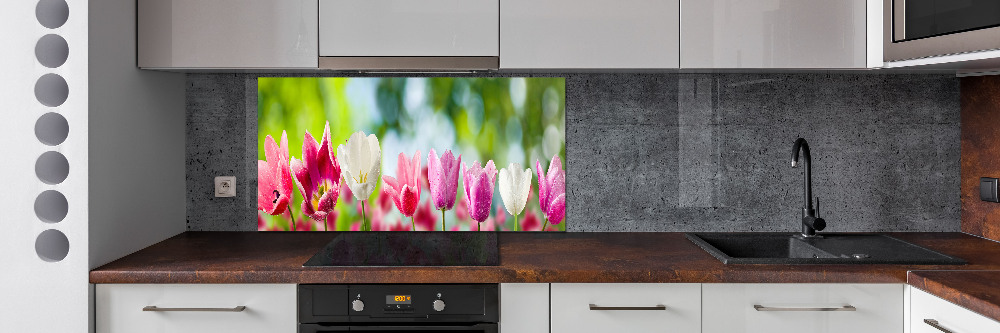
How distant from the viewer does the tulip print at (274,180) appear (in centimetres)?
244

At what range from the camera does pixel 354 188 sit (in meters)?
2.43

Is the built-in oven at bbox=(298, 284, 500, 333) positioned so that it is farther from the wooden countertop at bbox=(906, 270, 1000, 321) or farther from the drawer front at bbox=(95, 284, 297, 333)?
the wooden countertop at bbox=(906, 270, 1000, 321)

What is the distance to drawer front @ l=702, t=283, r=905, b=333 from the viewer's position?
1770 millimetres

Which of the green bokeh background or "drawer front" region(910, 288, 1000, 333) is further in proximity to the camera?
the green bokeh background

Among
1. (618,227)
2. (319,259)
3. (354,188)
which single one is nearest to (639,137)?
(618,227)

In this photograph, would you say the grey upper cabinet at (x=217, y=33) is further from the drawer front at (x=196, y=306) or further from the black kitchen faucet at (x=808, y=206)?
the black kitchen faucet at (x=808, y=206)

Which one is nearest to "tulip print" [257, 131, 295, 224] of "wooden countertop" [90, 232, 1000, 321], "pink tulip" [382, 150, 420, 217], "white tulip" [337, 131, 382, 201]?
"white tulip" [337, 131, 382, 201]

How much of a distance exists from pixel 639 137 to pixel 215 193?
1478 millimetres

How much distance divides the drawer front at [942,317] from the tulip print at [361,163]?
1.64 meters

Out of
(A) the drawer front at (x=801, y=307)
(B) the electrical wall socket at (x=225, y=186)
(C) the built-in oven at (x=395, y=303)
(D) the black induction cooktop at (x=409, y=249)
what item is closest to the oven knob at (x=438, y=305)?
(C) the built-in oven at (x=395, y=303)

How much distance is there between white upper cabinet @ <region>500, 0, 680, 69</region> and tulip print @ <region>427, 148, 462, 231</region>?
0.52 m

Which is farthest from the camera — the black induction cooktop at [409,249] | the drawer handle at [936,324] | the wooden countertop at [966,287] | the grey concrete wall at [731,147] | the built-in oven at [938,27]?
the grey concrete wall at [731,147]

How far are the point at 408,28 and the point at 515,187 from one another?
2.27 feet
